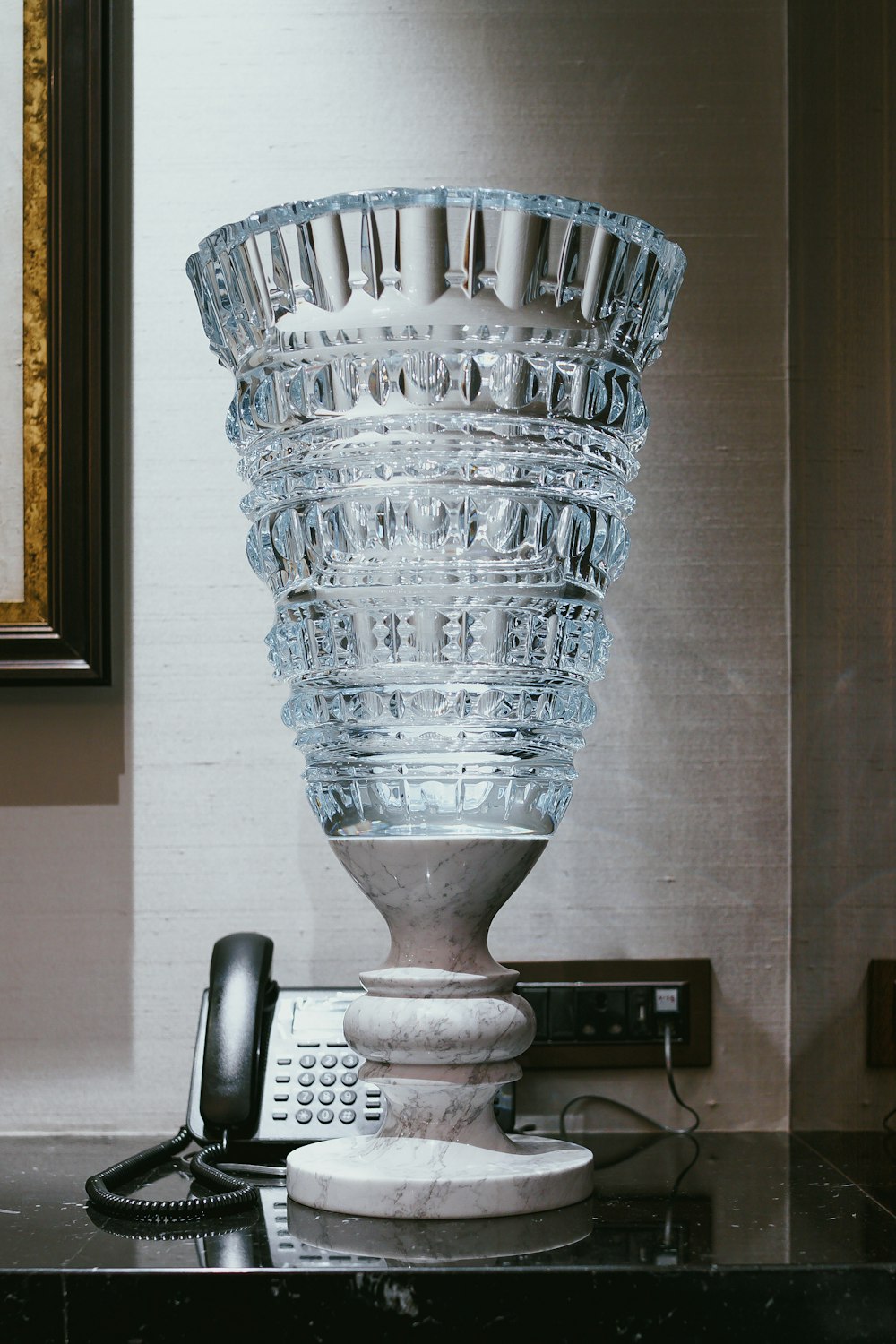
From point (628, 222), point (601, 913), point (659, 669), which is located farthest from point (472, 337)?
point (601, 913)

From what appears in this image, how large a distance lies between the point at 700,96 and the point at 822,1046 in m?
0.94

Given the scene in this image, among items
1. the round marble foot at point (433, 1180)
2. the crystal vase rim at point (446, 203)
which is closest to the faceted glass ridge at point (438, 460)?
the crystal vase rim at point (446, 203)

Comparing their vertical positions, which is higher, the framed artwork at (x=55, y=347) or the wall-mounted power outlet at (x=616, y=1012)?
the framed artwork at (x=55, y=347)

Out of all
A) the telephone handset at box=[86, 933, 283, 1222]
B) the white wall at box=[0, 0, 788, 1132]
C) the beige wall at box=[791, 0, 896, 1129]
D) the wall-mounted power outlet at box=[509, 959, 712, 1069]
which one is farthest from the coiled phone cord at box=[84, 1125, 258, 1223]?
the beige wall at box=[791, 0, 896, 1129]

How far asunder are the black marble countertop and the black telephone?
0.54 feet

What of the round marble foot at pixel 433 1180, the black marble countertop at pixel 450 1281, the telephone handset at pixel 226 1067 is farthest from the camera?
the telephone handset at pixel 226 1067

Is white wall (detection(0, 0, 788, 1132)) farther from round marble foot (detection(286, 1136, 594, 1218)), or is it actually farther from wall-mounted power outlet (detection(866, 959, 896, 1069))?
round marble foot (detection(286, 1136, 594, 1218))

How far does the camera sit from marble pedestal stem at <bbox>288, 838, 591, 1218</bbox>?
2.89 ft

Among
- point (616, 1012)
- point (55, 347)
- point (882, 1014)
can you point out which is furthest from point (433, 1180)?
point (55, 347)

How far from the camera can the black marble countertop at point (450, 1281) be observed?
77cm

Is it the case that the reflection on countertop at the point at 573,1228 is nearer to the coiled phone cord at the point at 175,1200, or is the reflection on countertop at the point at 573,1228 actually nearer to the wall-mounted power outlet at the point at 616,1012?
the coiled phone cord at the point at 175,1200

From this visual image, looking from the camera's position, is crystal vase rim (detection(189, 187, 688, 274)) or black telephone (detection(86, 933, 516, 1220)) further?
black telephone (detection(86, 933, 516, 1220))

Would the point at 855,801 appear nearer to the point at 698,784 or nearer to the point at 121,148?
the point at 698,784

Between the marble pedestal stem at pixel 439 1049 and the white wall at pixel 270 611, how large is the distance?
12.9 inches
